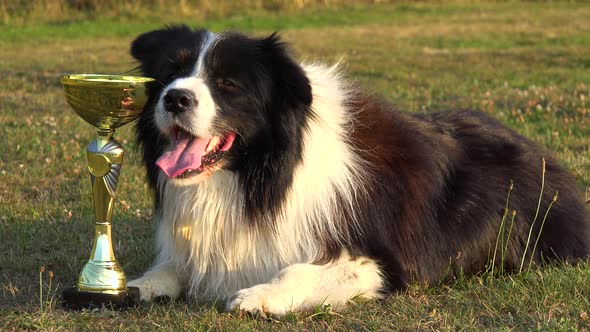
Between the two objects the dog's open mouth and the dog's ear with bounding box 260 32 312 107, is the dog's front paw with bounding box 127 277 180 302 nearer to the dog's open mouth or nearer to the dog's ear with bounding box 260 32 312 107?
the dog's open mouth

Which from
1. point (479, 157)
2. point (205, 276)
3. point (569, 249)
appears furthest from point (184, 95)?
point (569, 249)

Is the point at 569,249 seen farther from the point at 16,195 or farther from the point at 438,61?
the point at 438,61

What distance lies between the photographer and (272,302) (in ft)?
14.0

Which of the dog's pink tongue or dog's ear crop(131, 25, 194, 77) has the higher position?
dog's ear crop(131, 25, 194, 77)

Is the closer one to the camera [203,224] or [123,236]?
[203,224]

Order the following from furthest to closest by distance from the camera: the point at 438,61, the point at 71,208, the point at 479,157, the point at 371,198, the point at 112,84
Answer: the point at 438,61
the point at 71,208
the point at 479,157
the point at 371,198
the point at 112,84

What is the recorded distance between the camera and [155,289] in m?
4.72

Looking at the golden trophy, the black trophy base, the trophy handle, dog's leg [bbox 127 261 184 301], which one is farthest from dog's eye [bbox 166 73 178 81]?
the black trophy base

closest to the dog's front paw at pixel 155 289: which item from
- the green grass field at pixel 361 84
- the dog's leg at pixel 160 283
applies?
the dog's leg at pixel 160 283

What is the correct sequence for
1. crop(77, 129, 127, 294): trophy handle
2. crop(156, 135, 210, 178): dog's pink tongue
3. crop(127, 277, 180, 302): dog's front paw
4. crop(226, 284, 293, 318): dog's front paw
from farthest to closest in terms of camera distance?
1. crop(127, 277, 180, 302): dog's front paw
2. crop(77, 129, 127, 294): trophy handle
3. crop(156, 135, 210, 178): dog's pink tongue
4. crop(226, 284, 293, 318): dog's front paw

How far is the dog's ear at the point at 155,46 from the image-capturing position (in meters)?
4.70

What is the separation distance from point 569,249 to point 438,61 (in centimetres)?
1158

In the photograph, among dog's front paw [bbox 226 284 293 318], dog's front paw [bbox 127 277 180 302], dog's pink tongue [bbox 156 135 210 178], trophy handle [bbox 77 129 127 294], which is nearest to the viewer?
dog's front paw [bbox 226 284 293 318]

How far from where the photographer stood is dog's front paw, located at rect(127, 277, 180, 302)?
469 centimetres
